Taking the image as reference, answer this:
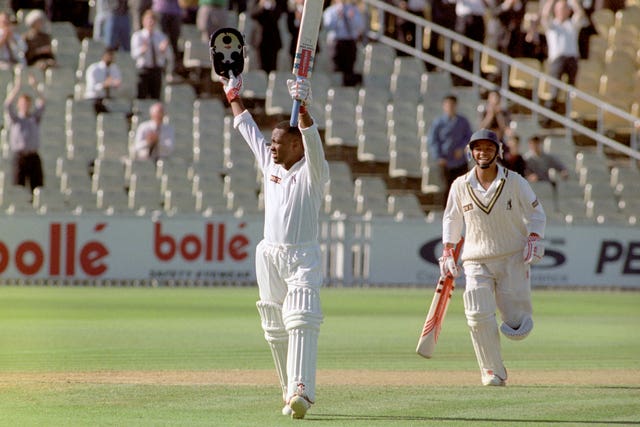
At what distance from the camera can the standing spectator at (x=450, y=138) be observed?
2264cm

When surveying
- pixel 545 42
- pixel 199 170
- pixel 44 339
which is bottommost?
pixel 44 339

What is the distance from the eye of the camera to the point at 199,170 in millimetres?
23266

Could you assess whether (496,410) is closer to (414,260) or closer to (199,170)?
(414,260)

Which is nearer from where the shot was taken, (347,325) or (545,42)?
(347,325)

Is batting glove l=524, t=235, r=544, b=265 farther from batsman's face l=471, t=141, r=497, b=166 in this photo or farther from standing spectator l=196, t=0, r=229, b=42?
standing spectator l=196, t=0, r=229, b=42

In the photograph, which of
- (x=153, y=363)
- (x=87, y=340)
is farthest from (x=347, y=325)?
(x=153, y=363)

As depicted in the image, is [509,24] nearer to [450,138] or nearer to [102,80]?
[450,138]

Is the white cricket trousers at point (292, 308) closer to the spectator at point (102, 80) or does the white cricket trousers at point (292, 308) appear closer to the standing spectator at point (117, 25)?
the spectator at point (102, 80)

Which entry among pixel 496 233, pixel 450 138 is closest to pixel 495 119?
pixel 450 138

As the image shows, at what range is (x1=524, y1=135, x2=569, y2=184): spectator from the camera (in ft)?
77.9

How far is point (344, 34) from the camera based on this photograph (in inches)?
981

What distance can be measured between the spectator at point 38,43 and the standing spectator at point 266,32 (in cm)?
346

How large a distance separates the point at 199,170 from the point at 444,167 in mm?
3885

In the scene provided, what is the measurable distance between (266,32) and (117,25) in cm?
250
